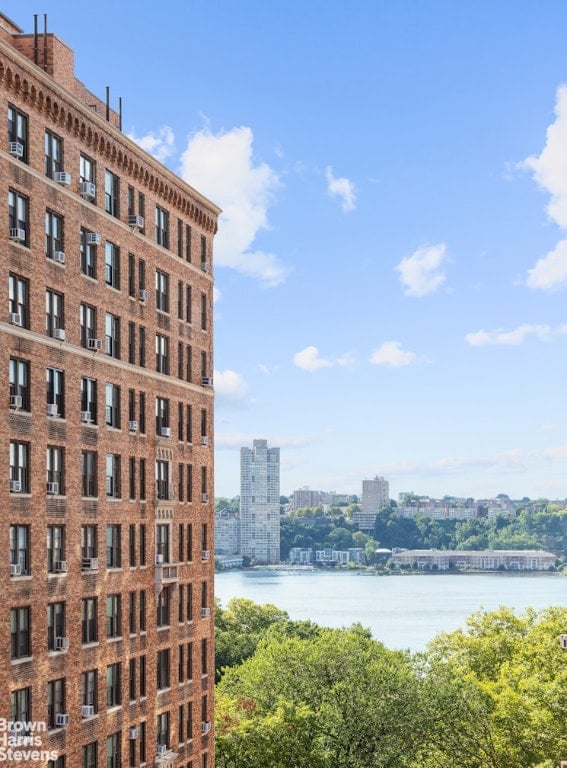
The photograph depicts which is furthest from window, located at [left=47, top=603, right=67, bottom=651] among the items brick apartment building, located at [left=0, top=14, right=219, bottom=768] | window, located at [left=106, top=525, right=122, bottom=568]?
window, located at [left=106, top=525, right=122, bottom=568]

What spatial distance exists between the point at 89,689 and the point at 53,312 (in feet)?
45.4

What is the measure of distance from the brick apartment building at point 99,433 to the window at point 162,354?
11 centimetres

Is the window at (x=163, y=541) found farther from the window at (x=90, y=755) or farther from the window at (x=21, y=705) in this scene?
the window at (x=21, y=705)

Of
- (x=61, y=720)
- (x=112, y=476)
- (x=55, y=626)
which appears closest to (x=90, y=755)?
(x=61, y=720)

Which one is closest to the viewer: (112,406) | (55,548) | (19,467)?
(19,467)

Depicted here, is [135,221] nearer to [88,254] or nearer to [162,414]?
[88,254]

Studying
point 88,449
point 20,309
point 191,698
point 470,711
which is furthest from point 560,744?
point 20,309

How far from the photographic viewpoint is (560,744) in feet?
201

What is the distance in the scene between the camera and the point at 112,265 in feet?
145

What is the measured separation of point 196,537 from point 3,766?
1855 centimetres

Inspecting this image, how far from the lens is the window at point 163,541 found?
48.0 metres

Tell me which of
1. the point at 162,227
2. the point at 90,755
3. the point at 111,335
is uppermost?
the point at 162,227

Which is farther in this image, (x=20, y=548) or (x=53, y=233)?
(x=53, y=233)

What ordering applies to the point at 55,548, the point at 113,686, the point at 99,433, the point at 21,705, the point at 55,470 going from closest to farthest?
1. the point at 21,705
2. the point at 55,548
3. the point at 55,470
4. the point at 99,433
5. the point at 113,686
